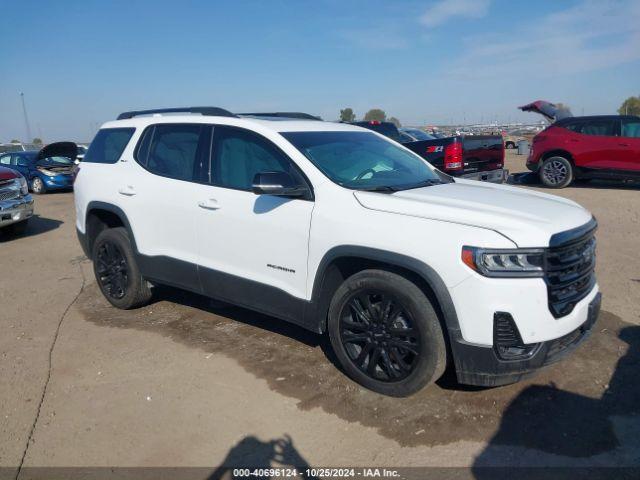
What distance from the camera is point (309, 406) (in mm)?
3482

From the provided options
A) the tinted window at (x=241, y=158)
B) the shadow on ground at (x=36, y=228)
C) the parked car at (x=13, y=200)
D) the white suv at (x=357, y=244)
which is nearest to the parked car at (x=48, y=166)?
the shadow on ground at (x=36, y=228)

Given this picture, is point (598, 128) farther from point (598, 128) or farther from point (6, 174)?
point (6, 174)

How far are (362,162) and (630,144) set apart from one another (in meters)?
10.1

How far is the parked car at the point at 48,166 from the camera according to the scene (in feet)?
52.1

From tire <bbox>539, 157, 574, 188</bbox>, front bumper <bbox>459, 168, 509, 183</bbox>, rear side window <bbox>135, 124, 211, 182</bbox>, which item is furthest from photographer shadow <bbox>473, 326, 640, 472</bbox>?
tire <bbox>539, 157, 574, 188</bbox>

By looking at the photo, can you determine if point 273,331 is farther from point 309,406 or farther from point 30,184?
point 30,184

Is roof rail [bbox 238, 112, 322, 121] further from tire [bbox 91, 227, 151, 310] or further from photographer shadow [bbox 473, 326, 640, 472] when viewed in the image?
photographer shadow [bbox 473, 326, 640, 472]

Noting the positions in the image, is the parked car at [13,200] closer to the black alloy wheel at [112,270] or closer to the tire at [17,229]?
the tire at [17,229]

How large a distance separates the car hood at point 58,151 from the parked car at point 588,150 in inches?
531

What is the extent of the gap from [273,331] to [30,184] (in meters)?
14.6

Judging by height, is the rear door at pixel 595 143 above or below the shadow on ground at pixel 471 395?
above

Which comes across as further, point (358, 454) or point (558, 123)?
point (558, 123)

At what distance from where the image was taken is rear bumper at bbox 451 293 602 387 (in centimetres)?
306

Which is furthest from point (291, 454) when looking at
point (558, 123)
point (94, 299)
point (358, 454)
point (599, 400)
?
point (558, 123)
